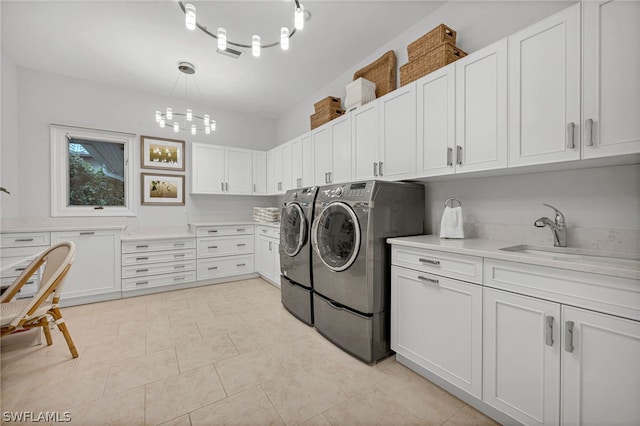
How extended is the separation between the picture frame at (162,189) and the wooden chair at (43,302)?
1970 mm

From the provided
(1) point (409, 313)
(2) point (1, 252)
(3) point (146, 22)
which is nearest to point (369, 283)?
(1) point (409, 313)

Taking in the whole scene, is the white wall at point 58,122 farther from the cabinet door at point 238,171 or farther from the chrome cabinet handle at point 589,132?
the chrome cabinet handle at point 589,132

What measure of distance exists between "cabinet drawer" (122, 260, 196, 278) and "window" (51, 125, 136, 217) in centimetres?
89

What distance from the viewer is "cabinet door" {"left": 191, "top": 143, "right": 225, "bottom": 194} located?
163 inches

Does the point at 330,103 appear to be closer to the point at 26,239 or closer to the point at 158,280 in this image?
the point at 158,280

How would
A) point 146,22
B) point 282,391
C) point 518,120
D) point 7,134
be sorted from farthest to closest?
point 7,134 → point 146,22 → point 282,391 → point 518,120

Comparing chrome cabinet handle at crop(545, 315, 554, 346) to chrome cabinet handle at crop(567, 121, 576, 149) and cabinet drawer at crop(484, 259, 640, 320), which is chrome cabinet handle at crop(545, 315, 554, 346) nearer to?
cabinet drawer at crop(484, 259, 640, 320)

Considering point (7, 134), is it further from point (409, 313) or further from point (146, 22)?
point (409, 313)

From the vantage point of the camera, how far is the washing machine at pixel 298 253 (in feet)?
8.60

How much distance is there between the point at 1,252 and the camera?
277 cm

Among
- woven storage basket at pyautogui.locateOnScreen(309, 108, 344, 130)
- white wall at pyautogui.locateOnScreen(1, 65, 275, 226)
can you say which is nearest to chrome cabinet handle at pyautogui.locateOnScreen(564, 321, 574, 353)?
woven storage basket at pyautogui.locateOnScreen(309, 108, 344, 130)

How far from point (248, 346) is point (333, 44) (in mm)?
3136

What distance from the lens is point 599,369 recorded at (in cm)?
110

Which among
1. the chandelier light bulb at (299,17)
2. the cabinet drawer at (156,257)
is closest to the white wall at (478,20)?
the chandelier light bulb at (299,17)
